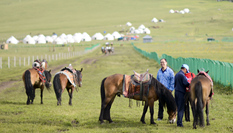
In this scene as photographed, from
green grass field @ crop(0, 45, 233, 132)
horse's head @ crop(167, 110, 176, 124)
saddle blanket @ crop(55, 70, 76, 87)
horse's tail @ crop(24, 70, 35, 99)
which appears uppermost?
saddle blanket @ crop(55, 70, 76, 87)

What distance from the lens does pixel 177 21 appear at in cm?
17450

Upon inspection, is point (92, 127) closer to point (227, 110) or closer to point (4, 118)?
point (4, 118)

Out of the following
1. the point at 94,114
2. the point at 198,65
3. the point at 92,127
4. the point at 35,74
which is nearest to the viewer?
the point at 92,127

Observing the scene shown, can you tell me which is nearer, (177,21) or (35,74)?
(35,74)

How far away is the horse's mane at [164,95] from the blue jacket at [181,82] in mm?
339

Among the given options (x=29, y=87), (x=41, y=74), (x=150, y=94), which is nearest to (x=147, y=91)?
(x=150, y=94)

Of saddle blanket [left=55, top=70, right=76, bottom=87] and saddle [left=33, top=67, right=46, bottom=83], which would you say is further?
saddle [left=33, top=67, right=46, bottom=83]

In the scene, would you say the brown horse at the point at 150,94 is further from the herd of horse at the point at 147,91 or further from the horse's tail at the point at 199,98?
the horse's tail at the point at 199,98

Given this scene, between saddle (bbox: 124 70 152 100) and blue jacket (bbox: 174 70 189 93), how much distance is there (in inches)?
31.5

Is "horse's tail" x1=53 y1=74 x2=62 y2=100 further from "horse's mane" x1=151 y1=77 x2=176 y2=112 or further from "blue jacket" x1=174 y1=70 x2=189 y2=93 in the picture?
"blue jacket" x1=174 y1=70 x2=189 y2=93

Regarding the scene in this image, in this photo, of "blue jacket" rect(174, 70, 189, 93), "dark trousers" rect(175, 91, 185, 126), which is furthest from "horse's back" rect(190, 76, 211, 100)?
"dark trousers" rect(175, 91, 185, 126)

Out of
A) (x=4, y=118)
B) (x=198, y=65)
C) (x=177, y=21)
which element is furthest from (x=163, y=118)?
(x=177, y=21)

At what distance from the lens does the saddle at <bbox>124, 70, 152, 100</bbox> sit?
10.2 meters

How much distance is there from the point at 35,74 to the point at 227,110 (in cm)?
745
